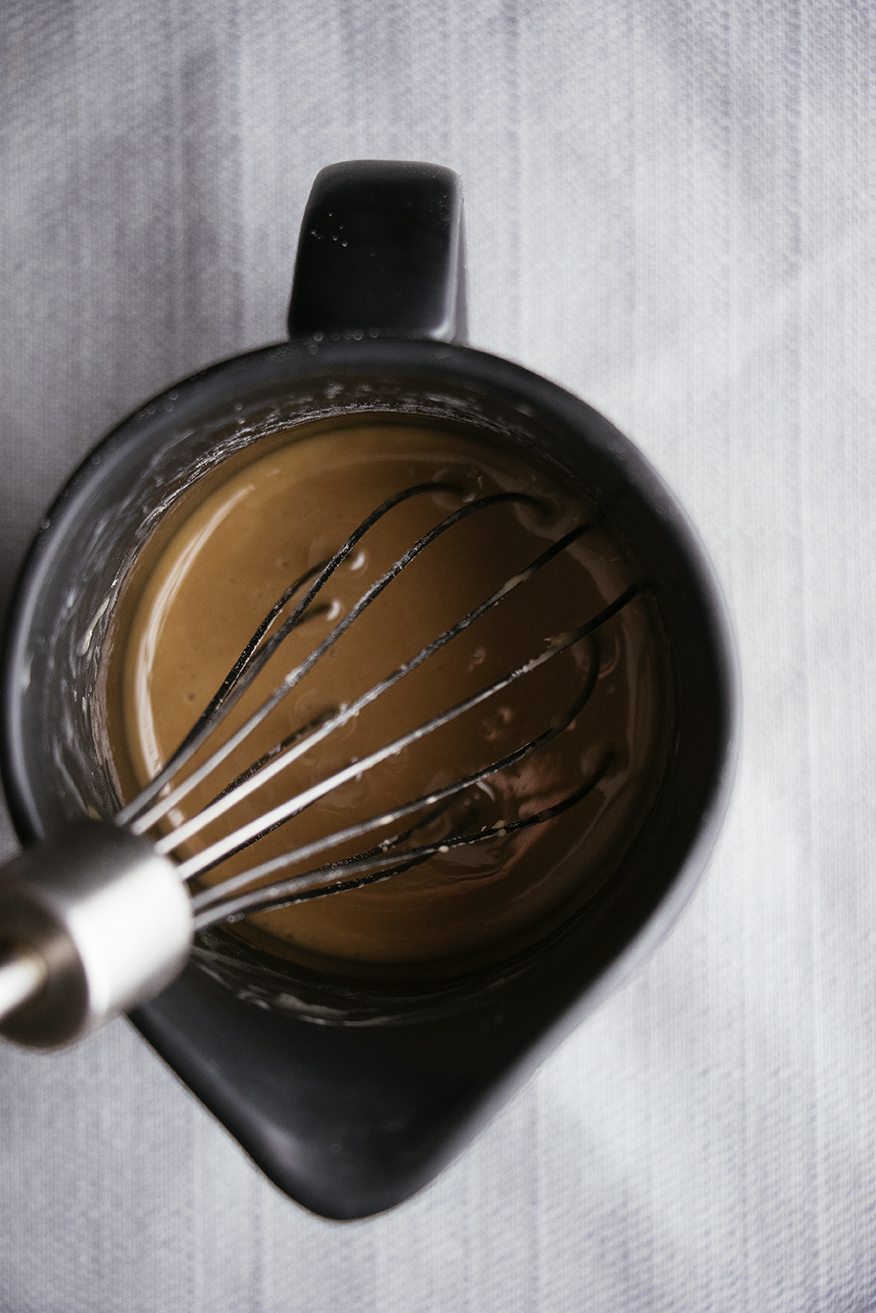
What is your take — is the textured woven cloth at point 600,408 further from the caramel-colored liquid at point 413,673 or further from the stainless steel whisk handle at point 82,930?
the stainless steel whisk handle at point 82,930

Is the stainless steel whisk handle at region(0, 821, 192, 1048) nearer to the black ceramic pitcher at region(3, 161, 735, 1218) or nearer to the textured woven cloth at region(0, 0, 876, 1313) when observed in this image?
the black ceramic pitcher at region(3, 161, 735, 1218)

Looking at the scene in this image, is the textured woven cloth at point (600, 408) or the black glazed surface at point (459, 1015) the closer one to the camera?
the black glazed surface at point (459, 1015)

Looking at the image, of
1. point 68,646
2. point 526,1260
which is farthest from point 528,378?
point 526,1260

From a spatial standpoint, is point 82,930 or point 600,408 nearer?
point 82,930

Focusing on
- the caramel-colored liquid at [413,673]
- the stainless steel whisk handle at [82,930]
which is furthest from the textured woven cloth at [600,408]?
the stainless steel whisk handle at [82,930]

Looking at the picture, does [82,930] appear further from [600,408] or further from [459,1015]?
[600,408]

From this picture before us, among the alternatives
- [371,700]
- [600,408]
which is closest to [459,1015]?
[371,700]

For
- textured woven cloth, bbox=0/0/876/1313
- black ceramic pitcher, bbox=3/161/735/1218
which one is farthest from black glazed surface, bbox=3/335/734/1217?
textured woven cloth, bbox=0/0/876/1313
